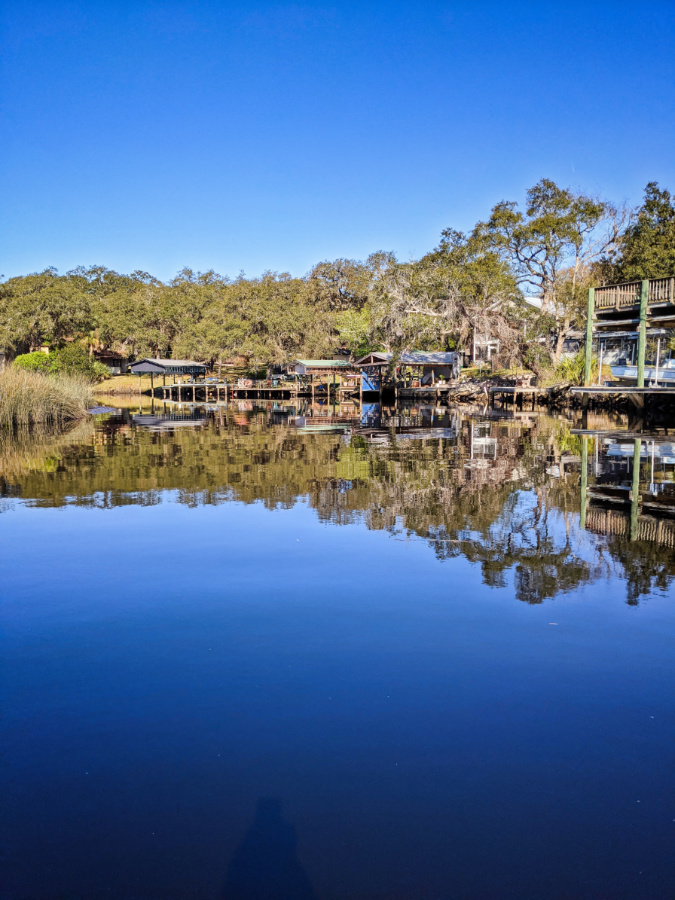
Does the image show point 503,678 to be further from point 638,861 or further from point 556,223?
point 556,223

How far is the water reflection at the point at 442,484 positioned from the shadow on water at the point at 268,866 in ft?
14.3

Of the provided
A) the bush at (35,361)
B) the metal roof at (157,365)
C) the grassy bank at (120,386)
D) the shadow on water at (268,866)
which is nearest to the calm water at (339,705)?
the shadow on water at (268,866)

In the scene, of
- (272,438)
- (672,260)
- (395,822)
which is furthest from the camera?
(672,260)

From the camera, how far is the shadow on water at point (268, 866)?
336 cm

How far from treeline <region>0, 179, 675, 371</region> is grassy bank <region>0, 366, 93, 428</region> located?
31.0 m

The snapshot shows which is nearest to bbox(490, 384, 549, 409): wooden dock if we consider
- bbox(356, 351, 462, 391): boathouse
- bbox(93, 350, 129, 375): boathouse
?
bbox(356, 351, 462, 391): boathouse

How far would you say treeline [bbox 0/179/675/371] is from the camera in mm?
51250

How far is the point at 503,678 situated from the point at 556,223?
5040 centimetres

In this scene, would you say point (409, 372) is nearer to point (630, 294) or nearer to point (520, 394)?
point (520, 394)

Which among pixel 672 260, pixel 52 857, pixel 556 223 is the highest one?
pixel 556 223

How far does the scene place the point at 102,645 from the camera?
624 centimetres

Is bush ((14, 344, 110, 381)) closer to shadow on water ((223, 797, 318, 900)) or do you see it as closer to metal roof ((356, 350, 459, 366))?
metal roof ((356, 350, 459, 366))

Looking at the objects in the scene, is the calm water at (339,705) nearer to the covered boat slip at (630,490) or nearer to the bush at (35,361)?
the covered boat slip at (630,490)

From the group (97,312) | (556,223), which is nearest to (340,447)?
(556,223)
